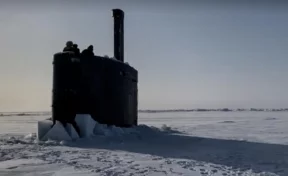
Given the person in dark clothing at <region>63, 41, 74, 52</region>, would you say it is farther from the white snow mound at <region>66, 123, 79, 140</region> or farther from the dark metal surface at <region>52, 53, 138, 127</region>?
the white snow mound at <region>66, 123, 79, 140</region>

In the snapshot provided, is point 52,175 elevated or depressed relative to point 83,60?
depressed

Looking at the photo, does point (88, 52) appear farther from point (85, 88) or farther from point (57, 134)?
point (57, 134)

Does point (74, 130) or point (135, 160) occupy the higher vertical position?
point (74, 130)

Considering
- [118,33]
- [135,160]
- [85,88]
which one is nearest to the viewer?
[135,160]

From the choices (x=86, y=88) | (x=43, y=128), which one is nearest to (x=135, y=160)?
(x=86, y=88)

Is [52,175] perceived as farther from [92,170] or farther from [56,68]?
[56,68]

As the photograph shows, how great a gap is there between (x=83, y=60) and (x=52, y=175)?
249 inches

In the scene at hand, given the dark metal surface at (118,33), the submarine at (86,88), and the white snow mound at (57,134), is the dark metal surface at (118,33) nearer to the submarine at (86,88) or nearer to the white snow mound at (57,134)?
the submarine at (86,88)

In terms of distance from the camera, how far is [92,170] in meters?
5.93

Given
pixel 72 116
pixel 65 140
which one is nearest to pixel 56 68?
pixel 72 116

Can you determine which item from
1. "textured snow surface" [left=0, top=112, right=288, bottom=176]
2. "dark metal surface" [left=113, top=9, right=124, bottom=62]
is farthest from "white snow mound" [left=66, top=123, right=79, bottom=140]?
"dark metal surface" [left=113, top=9, right=124, bottom=62]

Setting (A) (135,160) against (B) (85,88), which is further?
(B) (85,88)

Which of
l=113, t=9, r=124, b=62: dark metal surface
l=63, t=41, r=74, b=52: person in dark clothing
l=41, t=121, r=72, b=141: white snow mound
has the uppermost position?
l=113, t=9, r=124, b=62: dark metal surface

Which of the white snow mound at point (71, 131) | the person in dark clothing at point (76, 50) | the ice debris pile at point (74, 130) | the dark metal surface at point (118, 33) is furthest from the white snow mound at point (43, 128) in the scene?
the dark metal surface at point (118, 33)
